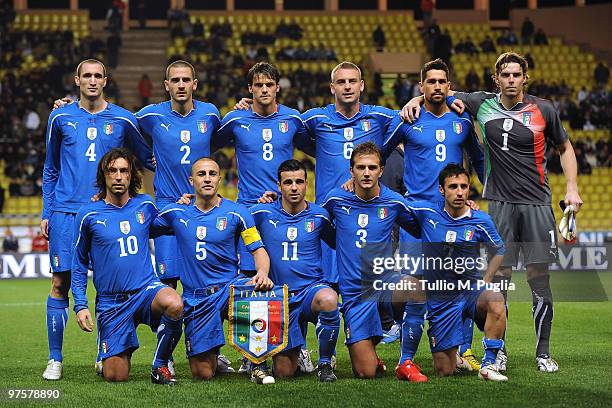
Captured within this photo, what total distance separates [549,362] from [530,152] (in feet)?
4.52

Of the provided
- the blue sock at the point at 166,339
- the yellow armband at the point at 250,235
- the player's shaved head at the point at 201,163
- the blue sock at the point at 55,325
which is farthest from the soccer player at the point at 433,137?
the blue sock at the point at 55,325

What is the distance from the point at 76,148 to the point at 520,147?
2.96 metres

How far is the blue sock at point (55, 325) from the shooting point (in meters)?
6.43

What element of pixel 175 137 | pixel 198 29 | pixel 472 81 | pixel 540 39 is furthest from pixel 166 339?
pixel 540 39

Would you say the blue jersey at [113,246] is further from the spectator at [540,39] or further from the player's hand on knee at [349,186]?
the spectator at [540,39]

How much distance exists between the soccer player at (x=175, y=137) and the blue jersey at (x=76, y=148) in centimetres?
22

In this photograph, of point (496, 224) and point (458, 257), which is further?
point (496, 224)

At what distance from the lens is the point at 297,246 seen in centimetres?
637

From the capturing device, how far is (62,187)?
259 inches

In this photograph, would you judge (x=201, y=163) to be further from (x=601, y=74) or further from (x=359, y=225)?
(x=601, y=74)

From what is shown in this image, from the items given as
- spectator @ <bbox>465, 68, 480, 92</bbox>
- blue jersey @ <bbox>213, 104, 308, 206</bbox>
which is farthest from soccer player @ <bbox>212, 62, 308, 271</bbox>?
spectator @ <bbox>465, 68, 480, 92</bbox>

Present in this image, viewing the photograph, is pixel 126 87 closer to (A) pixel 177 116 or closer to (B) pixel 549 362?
(A) pixel 177 116

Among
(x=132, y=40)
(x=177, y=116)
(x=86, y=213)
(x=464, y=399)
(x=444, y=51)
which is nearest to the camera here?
(x=464, y=399)

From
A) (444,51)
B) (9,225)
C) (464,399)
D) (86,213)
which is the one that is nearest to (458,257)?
(464,399)
